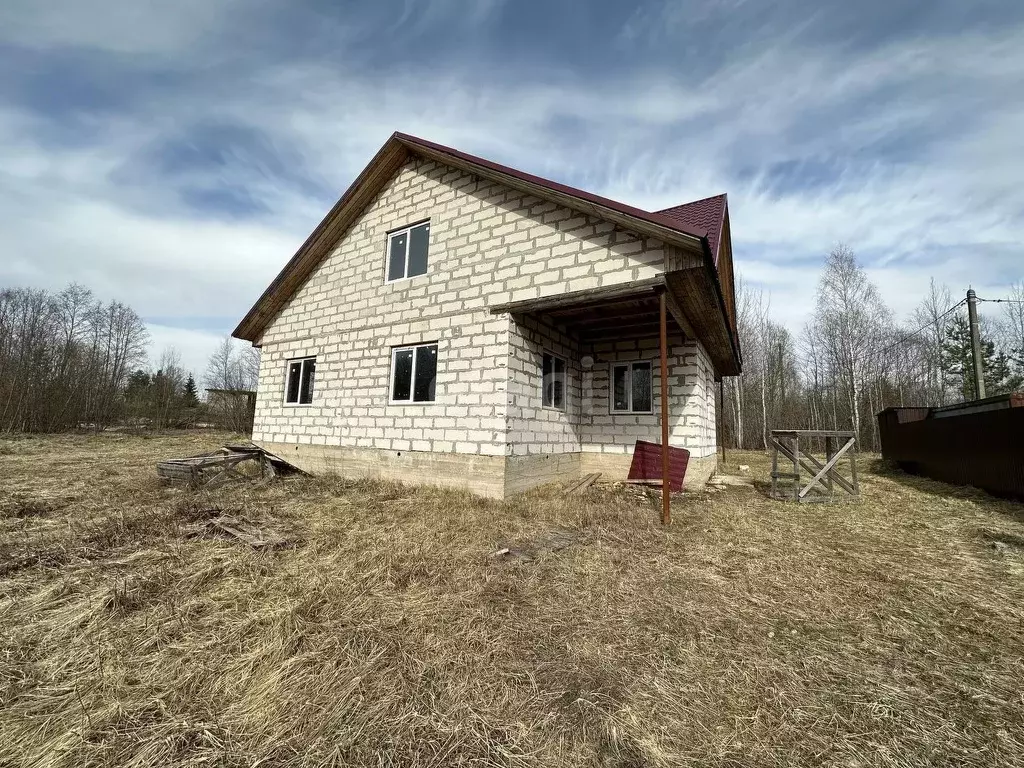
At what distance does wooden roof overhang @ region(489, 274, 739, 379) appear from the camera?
272 inches

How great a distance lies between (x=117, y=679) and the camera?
2525mm

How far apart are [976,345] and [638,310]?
13.9 m

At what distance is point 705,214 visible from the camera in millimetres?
9625

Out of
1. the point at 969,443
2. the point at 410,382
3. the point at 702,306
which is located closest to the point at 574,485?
the point at 410,382

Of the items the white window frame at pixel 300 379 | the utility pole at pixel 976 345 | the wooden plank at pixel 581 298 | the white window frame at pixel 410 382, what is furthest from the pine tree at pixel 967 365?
the white window frame at pixel 300 379

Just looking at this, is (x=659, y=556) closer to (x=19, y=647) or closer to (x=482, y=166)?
(x=19, y=647)

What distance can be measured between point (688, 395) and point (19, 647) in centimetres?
990

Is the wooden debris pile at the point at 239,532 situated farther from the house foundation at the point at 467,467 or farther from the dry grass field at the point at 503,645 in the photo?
the house foundation at the point at 467,467

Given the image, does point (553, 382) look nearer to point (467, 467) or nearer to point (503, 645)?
point (467, 467)

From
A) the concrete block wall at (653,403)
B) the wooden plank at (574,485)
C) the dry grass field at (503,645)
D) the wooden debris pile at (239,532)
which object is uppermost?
the concrete block wall at (653,403)

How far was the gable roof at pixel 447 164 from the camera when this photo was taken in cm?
645

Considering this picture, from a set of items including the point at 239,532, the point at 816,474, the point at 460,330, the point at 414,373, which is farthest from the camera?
the point at 414,373

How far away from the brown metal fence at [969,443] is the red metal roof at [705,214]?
257 inches

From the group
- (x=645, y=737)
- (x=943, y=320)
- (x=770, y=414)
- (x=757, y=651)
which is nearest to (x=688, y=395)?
(x=757, y=651)
